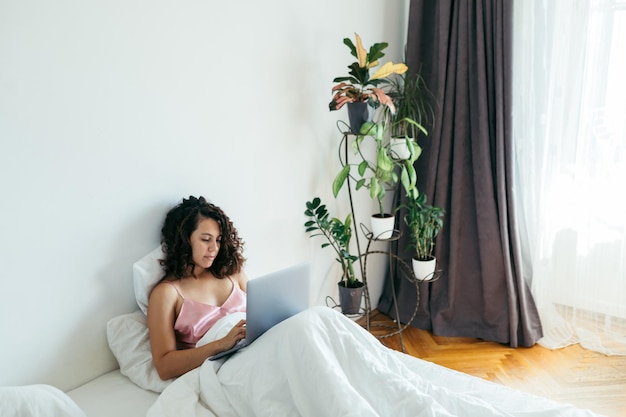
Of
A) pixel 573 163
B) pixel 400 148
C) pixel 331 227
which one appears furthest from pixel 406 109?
pixel 573 163

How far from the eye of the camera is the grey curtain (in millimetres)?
2928

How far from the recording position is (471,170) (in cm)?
309

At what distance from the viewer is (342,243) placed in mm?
2787

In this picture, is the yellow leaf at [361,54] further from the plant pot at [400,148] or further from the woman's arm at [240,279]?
the woman's arm at [240,279]

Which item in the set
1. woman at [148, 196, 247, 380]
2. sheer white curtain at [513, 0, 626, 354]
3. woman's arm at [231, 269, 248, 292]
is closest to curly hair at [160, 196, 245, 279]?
woman at [148, 196, 247, 380]

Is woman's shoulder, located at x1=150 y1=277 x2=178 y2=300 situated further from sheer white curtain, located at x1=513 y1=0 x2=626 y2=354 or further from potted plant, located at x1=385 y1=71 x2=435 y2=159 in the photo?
sheer white curtain, located at x1=513 y1=0 x2=626 y2=354

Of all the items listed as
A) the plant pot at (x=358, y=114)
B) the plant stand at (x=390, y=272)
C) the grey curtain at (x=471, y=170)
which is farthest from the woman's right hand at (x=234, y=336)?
the grey curtain at (x=471, y=170)

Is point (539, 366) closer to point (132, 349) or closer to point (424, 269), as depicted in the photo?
point (424, 269)

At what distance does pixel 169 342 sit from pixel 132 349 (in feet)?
0.44

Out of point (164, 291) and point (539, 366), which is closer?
point (164, 291)

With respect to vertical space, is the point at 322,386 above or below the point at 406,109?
below

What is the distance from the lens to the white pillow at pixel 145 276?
6.61ft

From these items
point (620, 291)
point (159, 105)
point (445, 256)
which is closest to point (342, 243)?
point (445, 256)

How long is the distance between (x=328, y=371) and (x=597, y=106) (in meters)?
2.05
